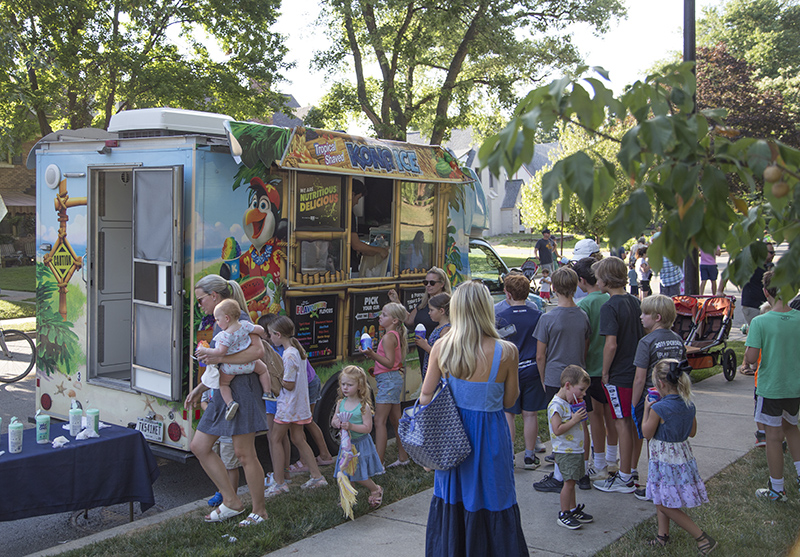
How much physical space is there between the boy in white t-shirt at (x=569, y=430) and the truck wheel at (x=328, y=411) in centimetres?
247

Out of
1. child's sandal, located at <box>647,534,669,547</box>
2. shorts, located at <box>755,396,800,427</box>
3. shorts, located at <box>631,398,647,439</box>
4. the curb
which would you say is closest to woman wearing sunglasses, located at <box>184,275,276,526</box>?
the curb

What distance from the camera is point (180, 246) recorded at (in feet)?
18.6

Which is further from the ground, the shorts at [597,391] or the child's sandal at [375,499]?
the shorts at [597,391]

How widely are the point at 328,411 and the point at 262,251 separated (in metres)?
1.74

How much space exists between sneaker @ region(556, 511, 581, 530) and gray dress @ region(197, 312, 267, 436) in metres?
2.23

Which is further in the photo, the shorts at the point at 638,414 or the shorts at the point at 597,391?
the shorts at the point at 597,391

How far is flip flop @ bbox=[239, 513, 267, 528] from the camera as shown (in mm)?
5031

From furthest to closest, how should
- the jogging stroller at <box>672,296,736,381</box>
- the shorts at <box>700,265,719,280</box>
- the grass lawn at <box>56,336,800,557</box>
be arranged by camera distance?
the shorts at <box>700,265,719,280</box>
the jogging stroller at <box>672,296,736,381</box>
the grass lawn at <box>56,336,800,557</box>

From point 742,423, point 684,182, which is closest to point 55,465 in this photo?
point 684,182

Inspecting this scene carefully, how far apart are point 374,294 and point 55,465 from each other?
3.37 meters

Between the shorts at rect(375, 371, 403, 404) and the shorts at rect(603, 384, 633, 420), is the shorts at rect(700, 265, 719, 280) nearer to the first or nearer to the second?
the shorts at rect(603, 384, 633, 420)

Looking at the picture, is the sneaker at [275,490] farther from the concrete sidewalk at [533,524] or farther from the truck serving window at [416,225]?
the truck serving window at [416,225]

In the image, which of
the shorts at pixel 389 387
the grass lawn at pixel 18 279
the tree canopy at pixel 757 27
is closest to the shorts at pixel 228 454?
the shorts at pixel 389 387

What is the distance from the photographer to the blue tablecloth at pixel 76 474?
4672 mm
